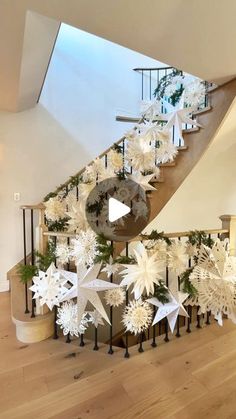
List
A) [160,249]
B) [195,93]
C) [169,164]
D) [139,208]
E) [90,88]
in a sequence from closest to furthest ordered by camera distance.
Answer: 1. [139,208]
2. [160,249]
3. [195,93]
4. [169,164]
5. [90,88]

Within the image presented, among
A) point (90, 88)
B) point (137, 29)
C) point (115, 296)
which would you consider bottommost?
point (115, 296)

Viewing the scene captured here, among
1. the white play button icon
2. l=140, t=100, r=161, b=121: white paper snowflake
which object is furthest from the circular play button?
l=140, t=100, r=161, b=121: white paper snowflake

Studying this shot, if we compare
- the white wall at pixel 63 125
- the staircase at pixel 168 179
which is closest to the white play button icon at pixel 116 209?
the staircase at pixel 168 179

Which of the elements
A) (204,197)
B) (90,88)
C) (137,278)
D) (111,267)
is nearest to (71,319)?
(111,267)

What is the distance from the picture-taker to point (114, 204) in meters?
1.67

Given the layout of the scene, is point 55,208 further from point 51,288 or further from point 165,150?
point 165,150

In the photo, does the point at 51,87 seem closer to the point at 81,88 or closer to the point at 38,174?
the point at 81,88

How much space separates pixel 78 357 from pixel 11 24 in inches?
92.0

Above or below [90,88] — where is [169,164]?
below

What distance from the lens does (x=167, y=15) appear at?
1503mm

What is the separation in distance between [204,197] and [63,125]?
2487 mm

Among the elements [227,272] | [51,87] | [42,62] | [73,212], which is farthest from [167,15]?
[51,87]

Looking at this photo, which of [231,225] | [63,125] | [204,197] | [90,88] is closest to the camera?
[231,225]

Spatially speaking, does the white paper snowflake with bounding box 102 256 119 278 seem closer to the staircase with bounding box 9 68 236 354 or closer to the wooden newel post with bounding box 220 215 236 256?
the staircase with bounding box 9 68 236 354
